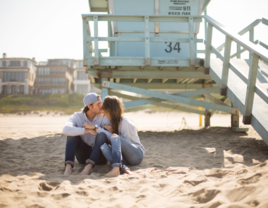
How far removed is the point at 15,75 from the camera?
39.1 m

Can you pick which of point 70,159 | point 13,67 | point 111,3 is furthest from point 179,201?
point 13,67

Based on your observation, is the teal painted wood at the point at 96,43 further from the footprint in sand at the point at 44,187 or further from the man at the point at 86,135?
the footprint in sand at the point at 44,187

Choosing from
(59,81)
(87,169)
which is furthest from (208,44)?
(59,81)

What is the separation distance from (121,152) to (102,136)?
14.3 inches

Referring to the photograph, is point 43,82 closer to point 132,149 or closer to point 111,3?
point 111,3

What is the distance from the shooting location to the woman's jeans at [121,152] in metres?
2.81

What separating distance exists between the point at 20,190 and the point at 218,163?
8.77 ft

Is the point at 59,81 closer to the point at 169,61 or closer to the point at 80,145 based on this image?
the point at 169,61

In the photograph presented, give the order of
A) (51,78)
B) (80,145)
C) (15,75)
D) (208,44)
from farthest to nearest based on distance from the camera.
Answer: (51,78) → (15,75) → (208,44) → (80,145)

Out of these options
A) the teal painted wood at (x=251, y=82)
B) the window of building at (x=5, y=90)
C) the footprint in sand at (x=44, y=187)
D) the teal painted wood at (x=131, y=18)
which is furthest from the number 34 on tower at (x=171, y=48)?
the window of building at (x=5, y=90)

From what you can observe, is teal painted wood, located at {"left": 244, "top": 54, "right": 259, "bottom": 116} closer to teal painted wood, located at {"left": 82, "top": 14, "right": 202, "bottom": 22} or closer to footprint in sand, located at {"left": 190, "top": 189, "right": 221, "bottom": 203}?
footprint in sand, located at {"left": 190, "top": 189, "right": 221, "bottom": 203}

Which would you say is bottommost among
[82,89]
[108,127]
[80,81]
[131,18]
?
[82,89]

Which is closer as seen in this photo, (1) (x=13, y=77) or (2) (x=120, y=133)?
(2) (x=120, y=133)

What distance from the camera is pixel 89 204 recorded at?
1.94m
